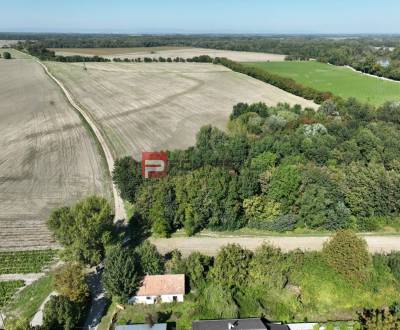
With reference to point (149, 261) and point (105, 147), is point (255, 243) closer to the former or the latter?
point (149, 261)

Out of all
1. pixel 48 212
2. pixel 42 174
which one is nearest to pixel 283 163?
pixel 48 212

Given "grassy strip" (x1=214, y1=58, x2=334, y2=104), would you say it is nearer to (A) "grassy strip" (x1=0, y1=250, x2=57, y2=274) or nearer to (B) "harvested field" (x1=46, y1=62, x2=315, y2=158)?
(B) "harvested field" (x1=46, y1=62, x2=315, y2=158)

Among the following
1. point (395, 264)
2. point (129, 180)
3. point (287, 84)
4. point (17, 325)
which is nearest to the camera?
point (17, 325)

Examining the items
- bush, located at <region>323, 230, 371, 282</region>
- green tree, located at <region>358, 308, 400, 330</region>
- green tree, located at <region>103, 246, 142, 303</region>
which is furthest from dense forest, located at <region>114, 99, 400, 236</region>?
green tree, located at <region>358, 308, 400, 330</region>

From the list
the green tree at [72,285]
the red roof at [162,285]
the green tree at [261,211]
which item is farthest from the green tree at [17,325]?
the green tree at [261,211]

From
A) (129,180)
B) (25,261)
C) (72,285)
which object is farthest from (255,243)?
(25,261)

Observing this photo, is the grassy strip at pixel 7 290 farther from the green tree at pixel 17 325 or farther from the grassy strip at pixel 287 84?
the grassy strip at pixel 287 84
